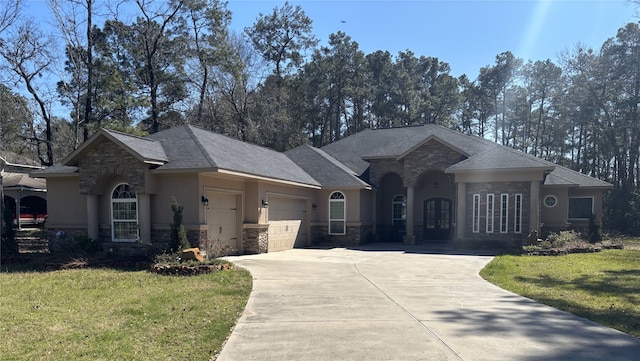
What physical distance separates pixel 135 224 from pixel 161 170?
2.19m

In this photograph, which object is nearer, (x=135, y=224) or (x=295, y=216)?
(x=135, y=224)

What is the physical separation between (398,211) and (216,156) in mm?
12844

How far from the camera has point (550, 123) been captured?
4656 centimetres

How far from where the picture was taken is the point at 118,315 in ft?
22.9

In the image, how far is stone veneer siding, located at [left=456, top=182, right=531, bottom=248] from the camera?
18078 millimetres

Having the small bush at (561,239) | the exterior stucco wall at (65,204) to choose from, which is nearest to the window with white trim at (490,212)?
the small bush at (561,239)

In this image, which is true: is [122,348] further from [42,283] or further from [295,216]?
[295,216]

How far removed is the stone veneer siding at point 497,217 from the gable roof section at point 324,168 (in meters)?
4.91

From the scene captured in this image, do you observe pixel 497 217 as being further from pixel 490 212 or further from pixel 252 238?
pixel 252 238

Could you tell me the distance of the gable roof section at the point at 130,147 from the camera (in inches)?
527

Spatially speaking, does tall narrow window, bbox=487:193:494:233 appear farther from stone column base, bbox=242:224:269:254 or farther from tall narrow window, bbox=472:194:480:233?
stone column base, bbox=242:224:269:254

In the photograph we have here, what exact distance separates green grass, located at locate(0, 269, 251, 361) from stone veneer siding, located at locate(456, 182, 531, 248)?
11.7m

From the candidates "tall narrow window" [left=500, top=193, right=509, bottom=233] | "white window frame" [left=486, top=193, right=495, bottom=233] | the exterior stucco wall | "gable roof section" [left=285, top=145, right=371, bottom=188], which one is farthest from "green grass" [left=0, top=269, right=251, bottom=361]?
"tall narrow window" [left=500, top=193, right=509, bottom=233]

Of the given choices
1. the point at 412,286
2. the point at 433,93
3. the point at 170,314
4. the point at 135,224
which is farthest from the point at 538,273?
the point at 433,93
